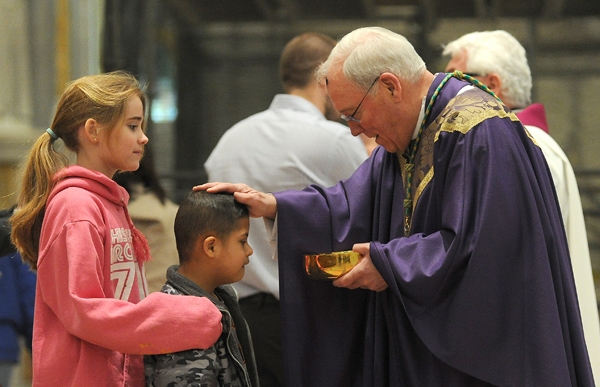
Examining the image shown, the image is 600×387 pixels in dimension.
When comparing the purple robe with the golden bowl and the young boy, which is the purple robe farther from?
the young boy

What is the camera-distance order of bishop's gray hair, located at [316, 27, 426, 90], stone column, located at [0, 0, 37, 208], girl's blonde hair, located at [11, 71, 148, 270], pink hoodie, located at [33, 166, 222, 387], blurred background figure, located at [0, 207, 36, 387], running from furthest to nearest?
1. stone column, located at [0, 0, 37, 208]
2. blurred background figure, located at [0, 207, 36, 387]
3. bishop's gray hair, located at [316, 27, 426, 90]
4. girl's blonde hair, located at [11, 71, 148, 270]
5. pink hoodie, located at [33, 166, 222, 387]

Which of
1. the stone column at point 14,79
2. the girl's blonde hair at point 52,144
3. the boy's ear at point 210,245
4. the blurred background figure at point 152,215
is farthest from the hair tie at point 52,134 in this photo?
the stone column at point 14,79

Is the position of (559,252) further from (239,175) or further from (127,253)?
Answer: (239,175)

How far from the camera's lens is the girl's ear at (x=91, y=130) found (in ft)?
8.11

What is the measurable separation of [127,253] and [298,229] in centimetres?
61

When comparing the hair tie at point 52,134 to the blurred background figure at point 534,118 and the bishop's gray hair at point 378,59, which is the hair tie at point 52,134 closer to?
the bishop's gray hair at point 378,59

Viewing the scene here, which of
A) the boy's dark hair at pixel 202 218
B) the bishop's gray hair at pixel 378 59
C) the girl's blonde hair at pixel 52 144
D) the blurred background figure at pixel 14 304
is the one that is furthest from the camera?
the blurred background figure at pixel 14 304

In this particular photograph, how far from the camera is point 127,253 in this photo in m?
2.49

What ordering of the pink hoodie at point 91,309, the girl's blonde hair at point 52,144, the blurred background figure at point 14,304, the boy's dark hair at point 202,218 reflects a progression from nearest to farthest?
the pink hoodie at point 91,309
the girl's blonde hair at point 52,144
the boy's dark hair at point 202,218
the blurred background figure at point 14,304

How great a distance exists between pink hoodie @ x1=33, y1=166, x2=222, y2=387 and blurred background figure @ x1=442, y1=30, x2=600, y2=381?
5.65 feet

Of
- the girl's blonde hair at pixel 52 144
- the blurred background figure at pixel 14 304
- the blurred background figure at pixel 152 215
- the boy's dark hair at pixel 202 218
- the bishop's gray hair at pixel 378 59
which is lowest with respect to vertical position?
the blurred background figure at pixel 14 304

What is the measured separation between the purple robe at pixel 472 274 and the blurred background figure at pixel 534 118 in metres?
0.94

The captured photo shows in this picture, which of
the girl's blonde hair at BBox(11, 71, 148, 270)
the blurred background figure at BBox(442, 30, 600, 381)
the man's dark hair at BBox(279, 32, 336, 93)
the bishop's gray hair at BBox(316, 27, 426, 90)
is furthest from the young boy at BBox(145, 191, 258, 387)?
the blurred background figure at BBox(442, 30, 600, 381)

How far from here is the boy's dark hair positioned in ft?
8.46
